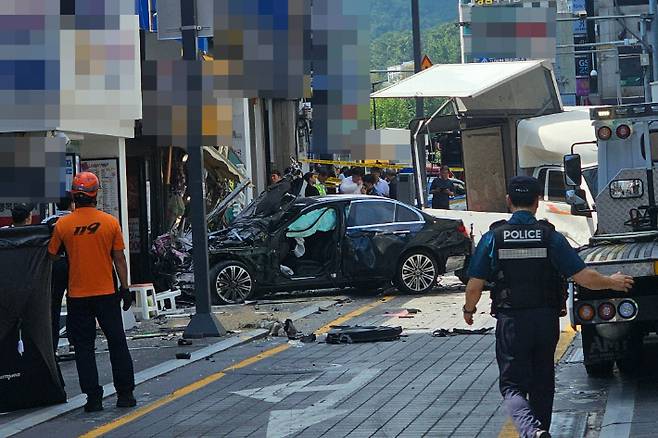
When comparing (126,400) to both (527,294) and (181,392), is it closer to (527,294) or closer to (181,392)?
(181,392)

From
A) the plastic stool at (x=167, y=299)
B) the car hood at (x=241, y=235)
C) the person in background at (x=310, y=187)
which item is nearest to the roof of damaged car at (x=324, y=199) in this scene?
the car hood at (x=241, y=235)

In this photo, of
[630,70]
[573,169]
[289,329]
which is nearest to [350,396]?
[573,169]

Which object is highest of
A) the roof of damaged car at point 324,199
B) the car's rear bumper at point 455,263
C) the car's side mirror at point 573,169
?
the roof of damaged car at point 324,199

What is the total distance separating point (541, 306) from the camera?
25.0 ft

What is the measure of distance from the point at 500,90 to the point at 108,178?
10268 millimetres

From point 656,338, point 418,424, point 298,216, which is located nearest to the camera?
point 418,424

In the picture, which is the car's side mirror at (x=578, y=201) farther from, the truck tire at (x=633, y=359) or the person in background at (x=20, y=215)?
the person in background at (x=20, y=215)

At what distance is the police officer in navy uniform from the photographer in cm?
760

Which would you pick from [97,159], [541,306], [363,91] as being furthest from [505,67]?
[541,306]

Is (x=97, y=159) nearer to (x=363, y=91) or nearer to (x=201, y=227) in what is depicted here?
(x=201, y=227)

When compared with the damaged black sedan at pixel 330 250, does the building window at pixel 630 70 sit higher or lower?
higher

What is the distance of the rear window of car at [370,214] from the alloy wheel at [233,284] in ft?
6.09

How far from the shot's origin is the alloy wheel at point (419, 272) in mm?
20328

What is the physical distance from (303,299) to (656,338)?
786cm
